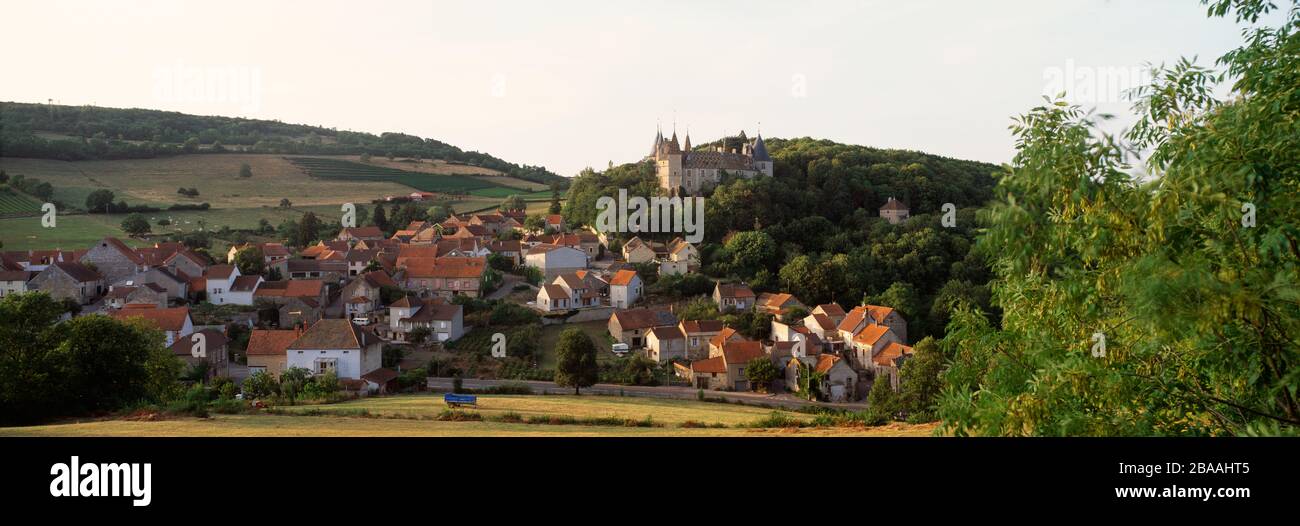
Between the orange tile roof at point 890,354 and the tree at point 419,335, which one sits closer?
the orange tile roof at point 890,354

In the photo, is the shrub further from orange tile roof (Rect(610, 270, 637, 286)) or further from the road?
the road

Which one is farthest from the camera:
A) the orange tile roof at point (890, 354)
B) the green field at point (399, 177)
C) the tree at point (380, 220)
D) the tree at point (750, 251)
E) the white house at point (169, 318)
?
the green field at point (399, 177)

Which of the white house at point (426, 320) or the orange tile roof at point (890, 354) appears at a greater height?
the white house at point (426, 320)

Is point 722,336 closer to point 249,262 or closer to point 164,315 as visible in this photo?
point 164,315

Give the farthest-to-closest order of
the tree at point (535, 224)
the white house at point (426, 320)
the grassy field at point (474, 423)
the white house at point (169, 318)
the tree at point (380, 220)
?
the tree at point (380, 220), the tree at point (535, 224), the white house at point (426, 320), the white house at point (169, 318), the grassy field at point (474, 423)

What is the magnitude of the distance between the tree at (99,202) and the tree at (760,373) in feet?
172

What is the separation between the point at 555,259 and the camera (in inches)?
1940

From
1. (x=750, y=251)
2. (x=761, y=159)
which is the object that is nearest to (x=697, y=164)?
(x=761, y=159)

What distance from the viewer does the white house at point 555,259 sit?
49.0 metres

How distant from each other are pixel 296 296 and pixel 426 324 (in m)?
7.18

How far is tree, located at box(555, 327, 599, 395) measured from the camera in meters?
28.8

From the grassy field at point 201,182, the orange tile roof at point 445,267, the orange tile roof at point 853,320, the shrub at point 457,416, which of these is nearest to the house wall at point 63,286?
the orange tile roof at point 445,267

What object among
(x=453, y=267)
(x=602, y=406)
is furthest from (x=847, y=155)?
(x=602, y=406)

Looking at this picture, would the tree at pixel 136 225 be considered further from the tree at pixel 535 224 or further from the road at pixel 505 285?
the road at pixel 505 285
